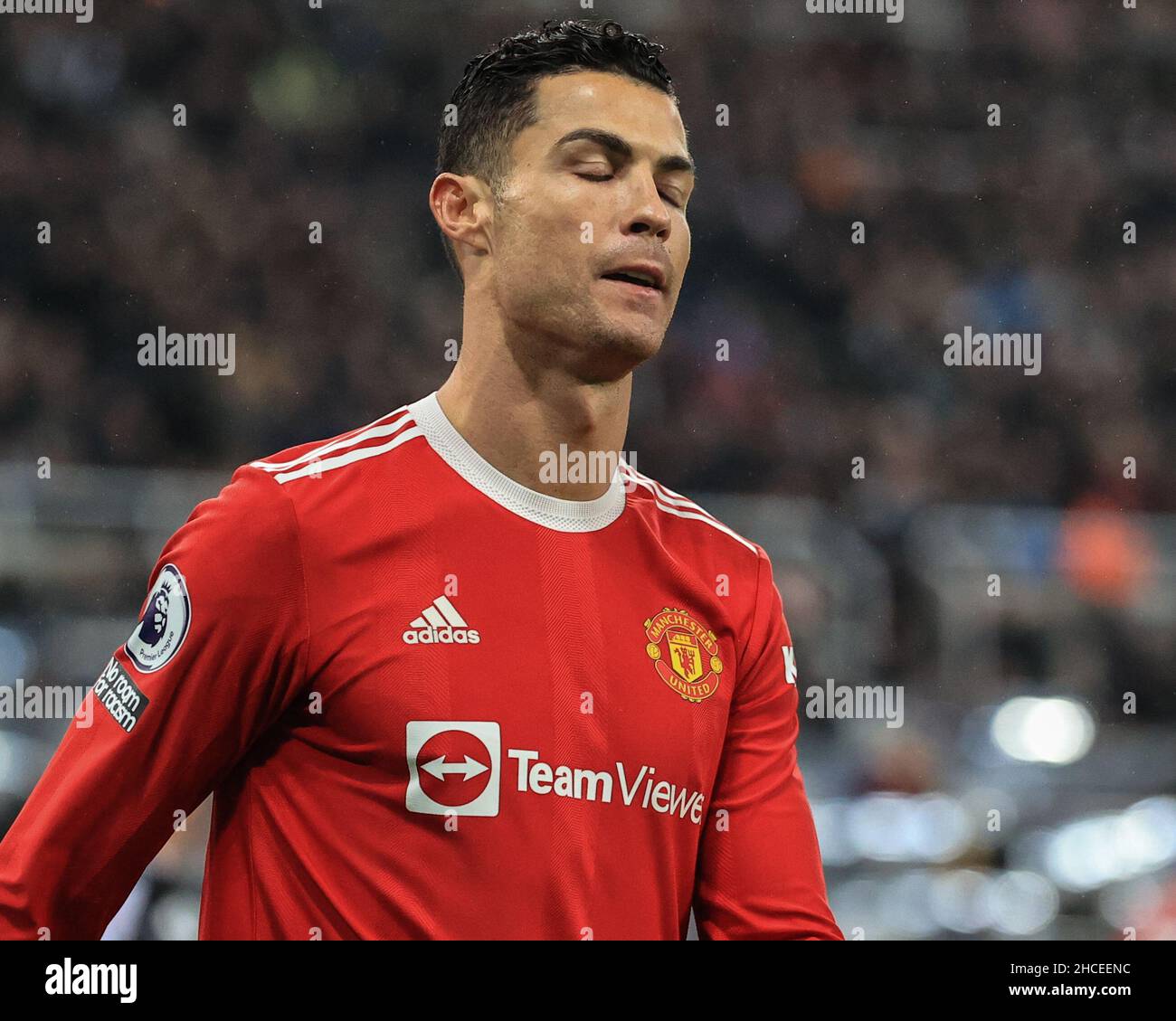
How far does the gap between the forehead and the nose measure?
62mm

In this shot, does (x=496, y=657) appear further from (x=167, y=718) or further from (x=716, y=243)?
(x=716, y=243)

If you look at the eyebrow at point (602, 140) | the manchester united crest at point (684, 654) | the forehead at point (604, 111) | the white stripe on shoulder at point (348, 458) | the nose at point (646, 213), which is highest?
the forehead at point (604, 111)

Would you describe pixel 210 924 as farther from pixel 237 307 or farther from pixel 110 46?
pixel 110 46

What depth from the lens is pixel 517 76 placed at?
2.38m

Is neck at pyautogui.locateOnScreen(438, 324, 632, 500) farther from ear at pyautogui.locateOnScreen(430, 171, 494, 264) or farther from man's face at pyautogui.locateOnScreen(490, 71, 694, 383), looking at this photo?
ear at pyautogui.locateOnScreen(430, 171, 494, 264)

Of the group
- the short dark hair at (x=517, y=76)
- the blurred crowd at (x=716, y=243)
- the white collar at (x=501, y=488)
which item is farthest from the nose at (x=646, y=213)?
the blurred crowd at (x=716, y=243)

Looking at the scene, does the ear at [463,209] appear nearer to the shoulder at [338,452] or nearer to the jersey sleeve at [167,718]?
the shoulder at [338,452]

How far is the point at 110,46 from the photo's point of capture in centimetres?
796

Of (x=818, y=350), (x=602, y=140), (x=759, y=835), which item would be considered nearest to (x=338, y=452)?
(x=602, y=140)

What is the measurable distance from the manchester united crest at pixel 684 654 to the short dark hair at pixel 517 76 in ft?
2.37

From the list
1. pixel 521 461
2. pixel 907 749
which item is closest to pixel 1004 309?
pixel 907 749

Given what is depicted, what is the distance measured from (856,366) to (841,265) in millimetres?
762

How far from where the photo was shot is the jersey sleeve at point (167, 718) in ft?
6.27

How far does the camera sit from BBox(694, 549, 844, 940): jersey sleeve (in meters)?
2.21
